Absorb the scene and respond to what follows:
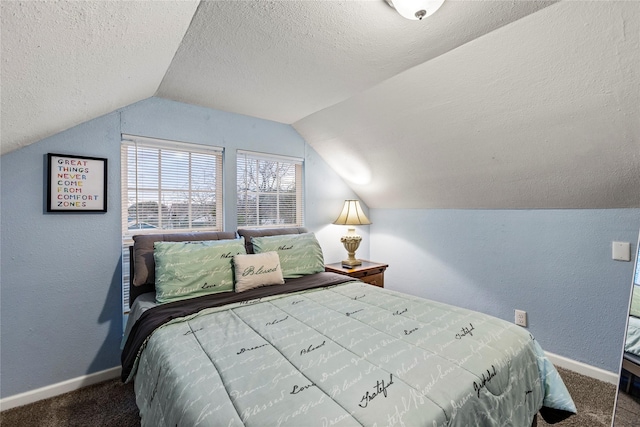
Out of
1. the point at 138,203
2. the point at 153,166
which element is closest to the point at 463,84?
the point at 153,166

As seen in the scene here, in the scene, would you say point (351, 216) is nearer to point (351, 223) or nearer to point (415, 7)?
point (351, 223)

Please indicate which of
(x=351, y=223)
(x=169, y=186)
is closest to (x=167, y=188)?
(x=169, y=186)

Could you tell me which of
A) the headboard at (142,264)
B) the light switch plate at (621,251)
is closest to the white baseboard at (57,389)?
the headboard at (142,264)

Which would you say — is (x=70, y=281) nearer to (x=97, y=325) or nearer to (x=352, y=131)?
(x=97, y=325)

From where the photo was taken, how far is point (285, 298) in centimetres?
189

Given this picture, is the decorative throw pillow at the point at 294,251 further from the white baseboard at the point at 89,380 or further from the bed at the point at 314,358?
the white baseboard at the point at 89,380

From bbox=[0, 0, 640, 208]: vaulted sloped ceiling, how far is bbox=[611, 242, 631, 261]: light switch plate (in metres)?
0.28

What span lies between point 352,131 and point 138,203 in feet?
6.36

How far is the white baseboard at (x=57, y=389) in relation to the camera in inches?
72.6

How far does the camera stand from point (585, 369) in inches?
84.4

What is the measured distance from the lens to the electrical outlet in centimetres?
245

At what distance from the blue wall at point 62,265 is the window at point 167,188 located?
8 centimetres

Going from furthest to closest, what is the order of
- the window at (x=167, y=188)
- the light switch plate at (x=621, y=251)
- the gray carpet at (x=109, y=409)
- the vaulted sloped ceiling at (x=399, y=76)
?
the window at (x=167, y=188), the light switch plate at (x=621, y=251), the gray carpet at (x=109, y=409), the vaulted sloped ceiling at (x=399, y=76)

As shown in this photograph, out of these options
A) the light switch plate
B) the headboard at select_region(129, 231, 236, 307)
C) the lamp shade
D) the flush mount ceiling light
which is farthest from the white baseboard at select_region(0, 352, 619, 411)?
the flush mount ceiling light
